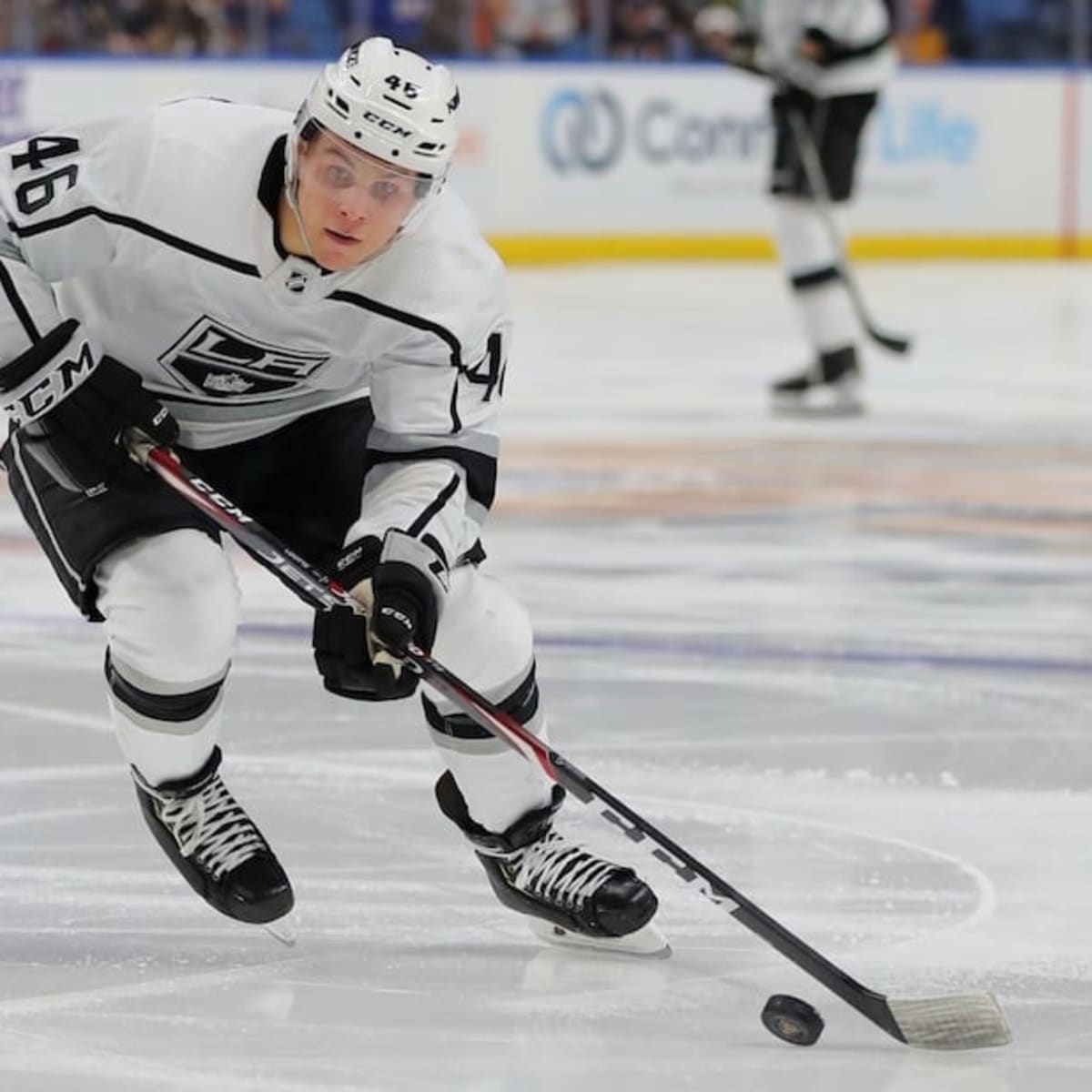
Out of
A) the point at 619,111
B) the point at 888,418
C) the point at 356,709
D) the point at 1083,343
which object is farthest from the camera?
the point at 619,111

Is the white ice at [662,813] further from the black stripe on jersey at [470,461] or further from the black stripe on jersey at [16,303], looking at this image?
the black stripe on jersey at [16,303]

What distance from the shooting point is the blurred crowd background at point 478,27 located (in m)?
10.6

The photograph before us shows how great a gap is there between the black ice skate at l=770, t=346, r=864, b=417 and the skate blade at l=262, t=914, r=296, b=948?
4710 millimetres

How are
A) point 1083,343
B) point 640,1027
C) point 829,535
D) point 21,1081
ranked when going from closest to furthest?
point 21,1081 → point 640,1027 → point 829,535 → point 1083,343

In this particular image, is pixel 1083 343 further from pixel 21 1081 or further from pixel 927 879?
pixel 21 1081

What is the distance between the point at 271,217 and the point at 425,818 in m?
0.82

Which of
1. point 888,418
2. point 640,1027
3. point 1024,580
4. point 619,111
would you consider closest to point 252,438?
point 640,1027

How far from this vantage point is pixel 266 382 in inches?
106

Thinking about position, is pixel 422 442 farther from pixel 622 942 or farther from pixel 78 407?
pixel 622 942

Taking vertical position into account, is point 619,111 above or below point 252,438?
below

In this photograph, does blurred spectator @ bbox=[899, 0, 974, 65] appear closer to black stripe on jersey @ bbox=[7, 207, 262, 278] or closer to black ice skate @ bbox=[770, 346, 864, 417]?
black ice skate @ bbox=[770, 346, 864, 417]

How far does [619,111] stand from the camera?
1168 cm

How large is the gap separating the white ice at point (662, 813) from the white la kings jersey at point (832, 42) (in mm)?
1743

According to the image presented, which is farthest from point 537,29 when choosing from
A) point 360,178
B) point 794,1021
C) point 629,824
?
point 794,1021
